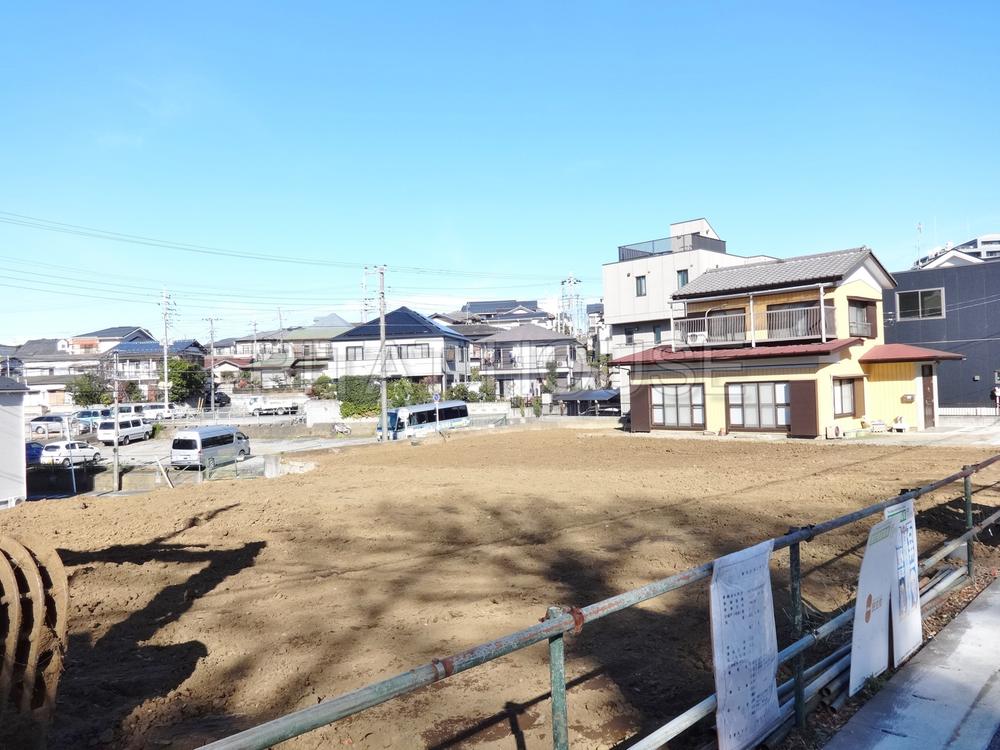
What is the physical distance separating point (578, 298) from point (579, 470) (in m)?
50.8

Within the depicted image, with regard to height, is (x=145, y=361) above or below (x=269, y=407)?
above

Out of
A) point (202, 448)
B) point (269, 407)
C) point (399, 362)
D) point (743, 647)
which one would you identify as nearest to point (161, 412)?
point (269, 407)

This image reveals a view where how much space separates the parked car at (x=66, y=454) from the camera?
89.5ft

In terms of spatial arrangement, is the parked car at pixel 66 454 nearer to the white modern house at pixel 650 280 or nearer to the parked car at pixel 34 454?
the parked car at pixel 34 454

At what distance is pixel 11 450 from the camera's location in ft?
66.2

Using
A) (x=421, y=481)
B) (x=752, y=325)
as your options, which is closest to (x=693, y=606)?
(x=421, y=481)

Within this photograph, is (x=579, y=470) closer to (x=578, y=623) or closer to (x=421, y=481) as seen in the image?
(x=421, y=481)

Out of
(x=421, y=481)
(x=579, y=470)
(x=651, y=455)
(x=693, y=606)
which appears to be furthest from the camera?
(x=651, y=455)

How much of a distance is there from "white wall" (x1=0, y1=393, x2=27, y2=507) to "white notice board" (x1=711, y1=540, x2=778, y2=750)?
2298 cm

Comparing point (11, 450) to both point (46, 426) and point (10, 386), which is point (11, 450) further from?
point (46, 426)

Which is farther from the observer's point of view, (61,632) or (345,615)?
(345,615)

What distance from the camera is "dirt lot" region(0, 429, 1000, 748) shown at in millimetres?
4781

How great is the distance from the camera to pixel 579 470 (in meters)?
18.9

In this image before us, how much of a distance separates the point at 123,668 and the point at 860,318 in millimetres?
27839
